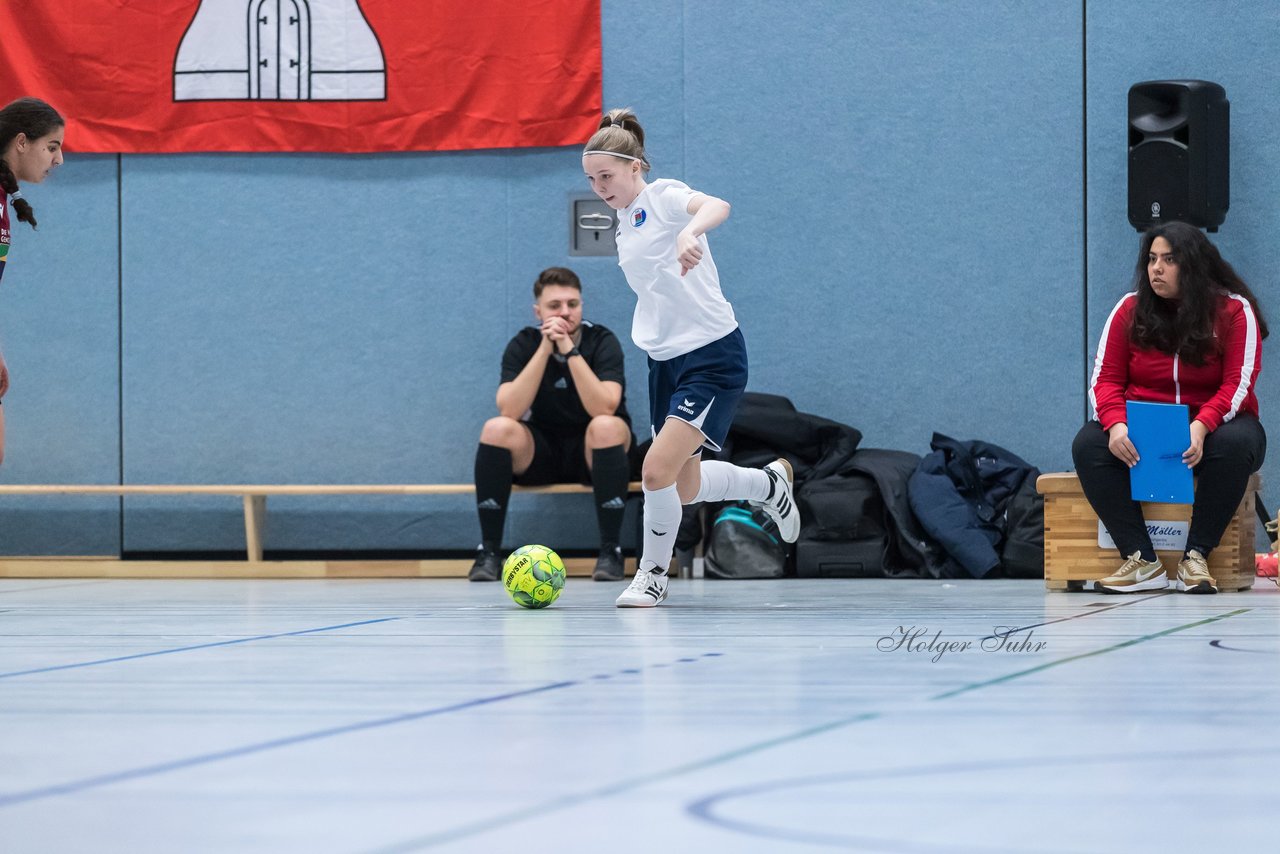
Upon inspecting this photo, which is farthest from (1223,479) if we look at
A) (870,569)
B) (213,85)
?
(213,85)

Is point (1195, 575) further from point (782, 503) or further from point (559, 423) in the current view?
point (559, 423)

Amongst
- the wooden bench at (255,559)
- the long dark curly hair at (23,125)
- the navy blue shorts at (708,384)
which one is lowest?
the wooden bench at (255,559)

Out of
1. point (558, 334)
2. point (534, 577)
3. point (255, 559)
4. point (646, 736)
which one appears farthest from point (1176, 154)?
point (646, 736)

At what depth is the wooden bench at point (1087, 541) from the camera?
4836mm

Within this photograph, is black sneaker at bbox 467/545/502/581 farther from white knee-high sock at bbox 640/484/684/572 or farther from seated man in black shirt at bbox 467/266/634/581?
white knee-high sock at bbox 640/484/684/572

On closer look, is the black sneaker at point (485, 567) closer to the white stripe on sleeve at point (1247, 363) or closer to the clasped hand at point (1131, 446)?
the clasped hand at point (1131, 446)

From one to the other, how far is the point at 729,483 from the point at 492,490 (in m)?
1.46

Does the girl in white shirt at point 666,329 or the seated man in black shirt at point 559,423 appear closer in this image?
the girl in white shirt at point 666,329

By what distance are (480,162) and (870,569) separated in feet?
7.79

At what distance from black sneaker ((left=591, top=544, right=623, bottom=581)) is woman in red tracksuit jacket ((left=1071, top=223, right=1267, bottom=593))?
172cm

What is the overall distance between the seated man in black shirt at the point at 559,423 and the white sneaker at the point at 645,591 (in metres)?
1.41

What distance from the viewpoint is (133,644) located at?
3.15 meters

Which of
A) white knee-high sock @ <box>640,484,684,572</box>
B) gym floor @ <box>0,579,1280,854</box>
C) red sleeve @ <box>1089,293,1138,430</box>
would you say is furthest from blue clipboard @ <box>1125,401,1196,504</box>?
white knee-high sock @ <box>640,484,684,572</box>

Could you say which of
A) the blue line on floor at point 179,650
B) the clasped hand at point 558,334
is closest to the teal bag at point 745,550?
the clasped hand at point 558,334
